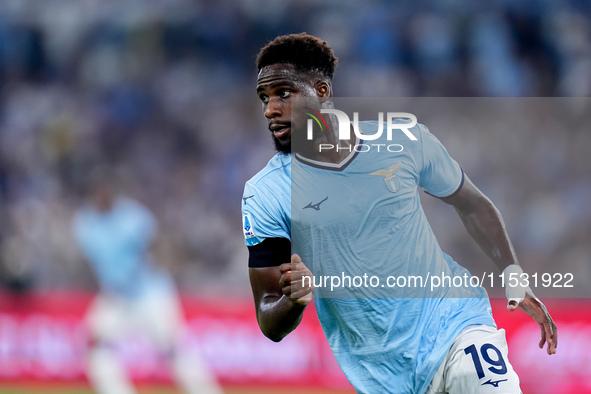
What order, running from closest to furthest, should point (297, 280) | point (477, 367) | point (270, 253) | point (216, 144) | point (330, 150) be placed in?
point (297, 280) → point (477, 367) → point (270, 253) → point (330, 150) → point (216, 144)

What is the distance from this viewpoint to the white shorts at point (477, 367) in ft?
11.4

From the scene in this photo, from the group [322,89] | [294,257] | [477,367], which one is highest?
[322,89]

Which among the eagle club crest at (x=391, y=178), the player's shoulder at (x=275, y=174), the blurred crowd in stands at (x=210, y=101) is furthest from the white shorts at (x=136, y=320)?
the eagle club crest at (x=391, y=178)

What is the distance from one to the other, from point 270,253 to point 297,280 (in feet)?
1.78

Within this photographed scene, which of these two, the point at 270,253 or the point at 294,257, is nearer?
the point at 294,257

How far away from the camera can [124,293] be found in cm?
907

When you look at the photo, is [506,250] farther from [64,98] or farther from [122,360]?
[64,98]

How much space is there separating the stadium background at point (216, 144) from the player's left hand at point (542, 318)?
3.60 metres

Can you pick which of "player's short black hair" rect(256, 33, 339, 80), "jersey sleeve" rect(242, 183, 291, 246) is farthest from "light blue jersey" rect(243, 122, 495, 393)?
"player's short black hair" rect(256, 33, 339, 80)

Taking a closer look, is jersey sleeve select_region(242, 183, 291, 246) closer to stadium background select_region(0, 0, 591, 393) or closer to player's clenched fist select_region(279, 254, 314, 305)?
player's clenched fist select_region(279, 254, 314, 305)

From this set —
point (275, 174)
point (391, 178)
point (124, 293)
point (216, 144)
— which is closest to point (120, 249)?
point (124, 293)

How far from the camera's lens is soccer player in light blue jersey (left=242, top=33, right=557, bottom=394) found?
368cm

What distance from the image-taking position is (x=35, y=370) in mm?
10180

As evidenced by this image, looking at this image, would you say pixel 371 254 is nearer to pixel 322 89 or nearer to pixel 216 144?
pixel 322 89
